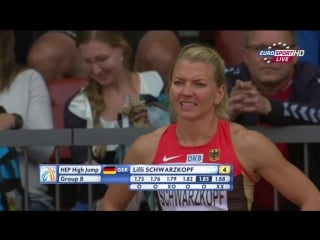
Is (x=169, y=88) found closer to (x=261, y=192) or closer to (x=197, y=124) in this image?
(x=197, y=124)

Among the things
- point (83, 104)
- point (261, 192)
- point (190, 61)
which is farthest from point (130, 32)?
point (261, 192)

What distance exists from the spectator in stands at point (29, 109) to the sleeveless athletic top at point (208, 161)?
88 cm

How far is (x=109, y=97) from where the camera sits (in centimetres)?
528

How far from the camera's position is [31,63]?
18.2 ft

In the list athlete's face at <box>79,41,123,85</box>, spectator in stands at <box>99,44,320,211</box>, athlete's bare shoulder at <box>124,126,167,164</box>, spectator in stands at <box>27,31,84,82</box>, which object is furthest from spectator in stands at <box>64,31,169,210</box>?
spectator in stands at <box>99,44,320,211</box>

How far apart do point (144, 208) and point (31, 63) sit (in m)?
1.11

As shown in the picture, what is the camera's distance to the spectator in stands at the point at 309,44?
203 inches

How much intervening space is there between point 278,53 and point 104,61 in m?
0.97

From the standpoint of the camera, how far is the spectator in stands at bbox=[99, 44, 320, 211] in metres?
4.56

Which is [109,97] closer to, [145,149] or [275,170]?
[145,149]

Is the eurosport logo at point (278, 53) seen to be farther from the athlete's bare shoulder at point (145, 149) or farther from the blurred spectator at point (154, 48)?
the athlete's bare shoulder at point (145, 149)

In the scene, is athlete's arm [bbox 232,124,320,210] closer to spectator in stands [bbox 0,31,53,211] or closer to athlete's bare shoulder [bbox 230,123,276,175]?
athlete's bare shoulder [bbox 230,123,276,175]

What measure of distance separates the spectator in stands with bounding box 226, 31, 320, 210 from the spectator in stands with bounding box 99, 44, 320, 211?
267mm
